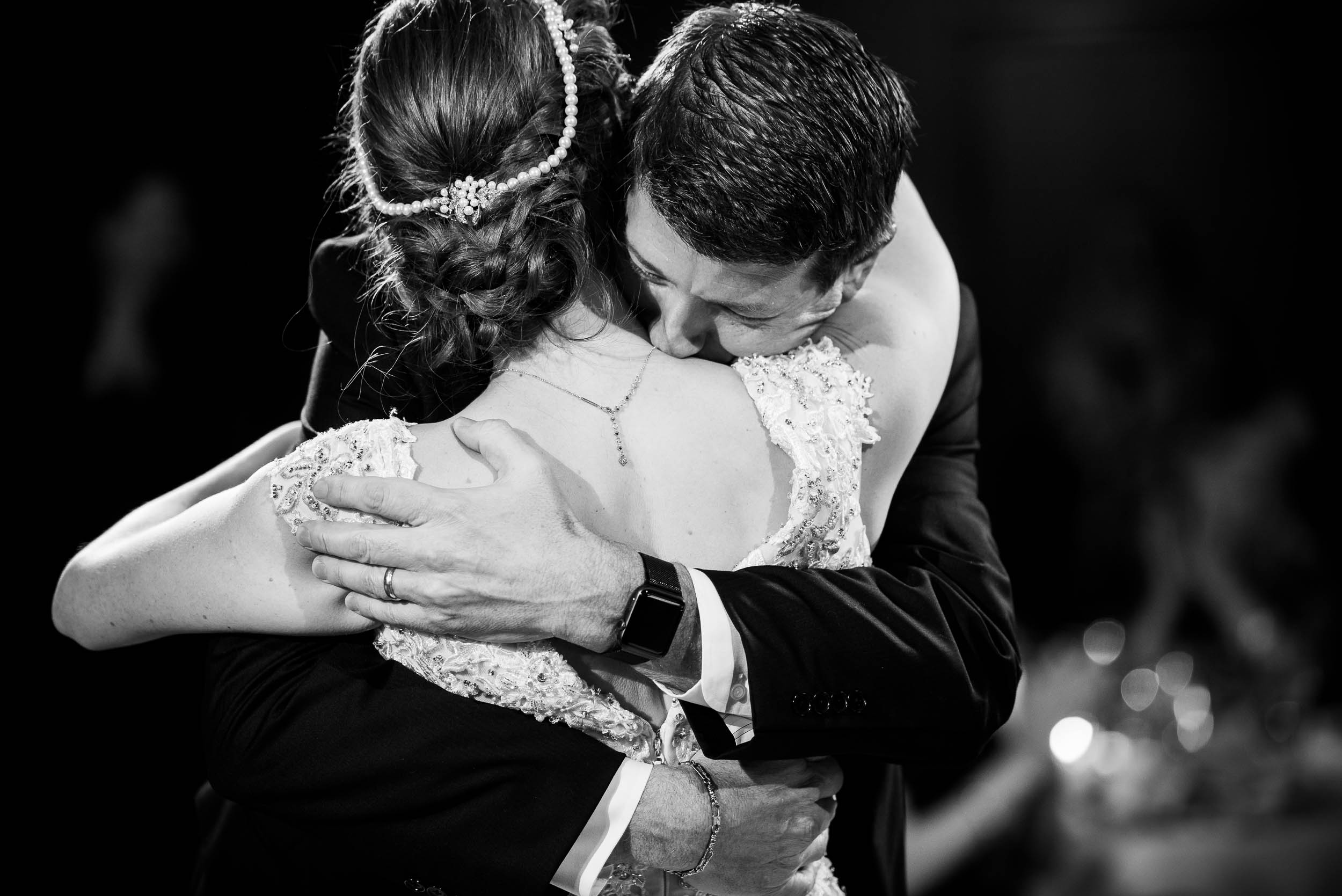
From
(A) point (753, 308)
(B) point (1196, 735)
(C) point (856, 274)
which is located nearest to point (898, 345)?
(C) point (856, 274)

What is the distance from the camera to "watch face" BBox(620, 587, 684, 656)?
1307 mm

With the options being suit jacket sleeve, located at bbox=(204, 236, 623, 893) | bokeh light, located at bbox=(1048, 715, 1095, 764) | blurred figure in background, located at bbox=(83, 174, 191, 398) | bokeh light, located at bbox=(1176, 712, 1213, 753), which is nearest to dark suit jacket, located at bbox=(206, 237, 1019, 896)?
suit jacket sleeve, located at bbox=(204, 236, 623, 893)

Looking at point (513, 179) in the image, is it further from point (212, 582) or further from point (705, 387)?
point (212, 582)

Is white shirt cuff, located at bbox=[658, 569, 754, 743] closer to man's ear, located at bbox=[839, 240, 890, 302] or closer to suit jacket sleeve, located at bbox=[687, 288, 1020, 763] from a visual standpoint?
suit jacket sleeve, located at bbox=[687, 288, 1020, 763]

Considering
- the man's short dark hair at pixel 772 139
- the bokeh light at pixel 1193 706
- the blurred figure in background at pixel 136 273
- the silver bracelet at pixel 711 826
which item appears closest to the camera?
the man's short dark hair at pixel 772 139

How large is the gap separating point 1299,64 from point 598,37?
4.50 meters

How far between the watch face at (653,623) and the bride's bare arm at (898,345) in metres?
0.38

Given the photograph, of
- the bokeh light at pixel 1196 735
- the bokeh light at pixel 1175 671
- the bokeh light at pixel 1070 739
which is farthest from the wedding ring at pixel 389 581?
the bokeh light at pixel 1175 671

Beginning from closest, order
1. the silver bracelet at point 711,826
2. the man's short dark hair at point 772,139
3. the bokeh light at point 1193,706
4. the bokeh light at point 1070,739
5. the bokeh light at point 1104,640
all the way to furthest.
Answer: the man's short dark hair at point 772,139, the silver bracelet at point 711,826, the bokeh light at point 1070,739, the bokeh light at point 1193,706, the bokeh light at point 1104,640

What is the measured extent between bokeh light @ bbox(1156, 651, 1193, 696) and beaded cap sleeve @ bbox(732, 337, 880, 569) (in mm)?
3923

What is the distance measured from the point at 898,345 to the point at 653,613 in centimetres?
57

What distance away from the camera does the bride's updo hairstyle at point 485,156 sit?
1325 mm

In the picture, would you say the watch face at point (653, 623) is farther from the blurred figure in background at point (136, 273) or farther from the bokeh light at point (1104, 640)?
the bokeh light at point (1104, 640)

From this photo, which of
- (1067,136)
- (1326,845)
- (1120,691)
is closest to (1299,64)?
(1067,136)
